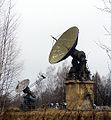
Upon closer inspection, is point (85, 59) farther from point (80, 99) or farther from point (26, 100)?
point (26, 100)

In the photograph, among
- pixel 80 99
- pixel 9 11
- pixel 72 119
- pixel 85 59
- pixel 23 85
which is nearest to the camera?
pixel 72 119

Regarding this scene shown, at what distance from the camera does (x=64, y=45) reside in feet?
54.2

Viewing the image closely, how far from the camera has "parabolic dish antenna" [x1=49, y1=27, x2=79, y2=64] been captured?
606 inches

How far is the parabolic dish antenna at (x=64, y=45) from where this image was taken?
50.5 feet

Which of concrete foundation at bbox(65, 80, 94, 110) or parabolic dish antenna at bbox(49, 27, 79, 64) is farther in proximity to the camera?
parabolic dish antenna at bbox(49, 27, 79, 64)

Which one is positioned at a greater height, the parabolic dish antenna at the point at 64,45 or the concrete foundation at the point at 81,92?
the parabolic dish antenna at the point at 64,45

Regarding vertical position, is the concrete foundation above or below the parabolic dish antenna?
below

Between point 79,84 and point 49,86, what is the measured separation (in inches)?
1532

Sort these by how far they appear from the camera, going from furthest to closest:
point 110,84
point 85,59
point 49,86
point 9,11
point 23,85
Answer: point 49,86
point 23,85
point 85,59
point 9,11
point 110,84

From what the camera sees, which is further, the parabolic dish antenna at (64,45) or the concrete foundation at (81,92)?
the parabolic dish antenna at (64,45)

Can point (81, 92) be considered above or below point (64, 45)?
below

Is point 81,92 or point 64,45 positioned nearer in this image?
point 81,92

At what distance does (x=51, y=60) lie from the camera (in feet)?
54.3

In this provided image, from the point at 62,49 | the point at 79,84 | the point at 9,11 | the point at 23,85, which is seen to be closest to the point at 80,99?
the point at 79,84
